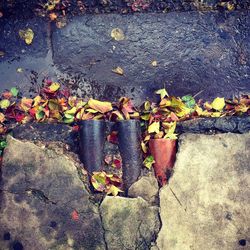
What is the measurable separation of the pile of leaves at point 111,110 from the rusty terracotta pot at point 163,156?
3.1 inches

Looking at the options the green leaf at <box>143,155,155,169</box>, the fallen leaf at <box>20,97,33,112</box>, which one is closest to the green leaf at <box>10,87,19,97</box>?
the fallen leaf at <box>20,97,33,112</box>

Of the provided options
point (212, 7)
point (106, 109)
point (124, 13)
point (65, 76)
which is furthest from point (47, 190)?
point (212, 7)

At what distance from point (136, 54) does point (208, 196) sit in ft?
5.24

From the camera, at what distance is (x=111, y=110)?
10.1 feet

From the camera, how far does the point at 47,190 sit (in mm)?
2852

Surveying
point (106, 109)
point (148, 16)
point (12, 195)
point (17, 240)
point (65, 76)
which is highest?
point (148, 16)

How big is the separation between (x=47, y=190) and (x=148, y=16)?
6.70 ft

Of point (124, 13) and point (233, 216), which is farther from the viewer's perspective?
point (124, 13)

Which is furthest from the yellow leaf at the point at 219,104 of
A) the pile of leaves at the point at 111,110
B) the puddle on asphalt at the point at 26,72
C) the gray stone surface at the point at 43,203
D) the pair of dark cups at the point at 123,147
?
the puddle on asphalt at the point at 26,72

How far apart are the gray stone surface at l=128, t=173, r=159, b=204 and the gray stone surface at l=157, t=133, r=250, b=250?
8cm

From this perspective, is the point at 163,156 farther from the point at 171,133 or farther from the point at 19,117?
the point at 19,117

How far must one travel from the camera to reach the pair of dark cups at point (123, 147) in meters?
2.90

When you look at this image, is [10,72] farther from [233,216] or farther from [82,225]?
[233,216]

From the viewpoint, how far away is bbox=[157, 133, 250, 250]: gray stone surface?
273cm
